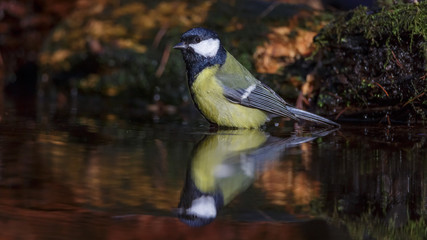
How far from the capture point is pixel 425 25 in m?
4.24

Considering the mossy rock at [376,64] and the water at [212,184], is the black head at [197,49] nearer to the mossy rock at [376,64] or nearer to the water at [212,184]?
the water at [212,184]

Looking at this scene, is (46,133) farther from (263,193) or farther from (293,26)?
(293,26)

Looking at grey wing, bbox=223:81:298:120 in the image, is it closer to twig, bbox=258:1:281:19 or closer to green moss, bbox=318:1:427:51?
green moss, bbox=318:1:427:51

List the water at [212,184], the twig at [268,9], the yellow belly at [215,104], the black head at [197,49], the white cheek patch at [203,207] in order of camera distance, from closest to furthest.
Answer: the water at [212,184] → the white cheek patch at [203,207] → the yellow belly at [215,104] → the black head at [197,49] → the twig at [268,9]

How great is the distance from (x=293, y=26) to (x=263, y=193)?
3810 mm

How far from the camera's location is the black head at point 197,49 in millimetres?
4277

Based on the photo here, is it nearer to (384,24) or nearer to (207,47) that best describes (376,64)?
(384,24)

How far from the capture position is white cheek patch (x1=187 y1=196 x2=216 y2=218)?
2035 millimetres

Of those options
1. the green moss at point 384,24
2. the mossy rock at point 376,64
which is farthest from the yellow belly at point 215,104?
the green moss at point 384,24

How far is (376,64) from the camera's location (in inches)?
179

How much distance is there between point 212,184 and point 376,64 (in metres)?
2.55

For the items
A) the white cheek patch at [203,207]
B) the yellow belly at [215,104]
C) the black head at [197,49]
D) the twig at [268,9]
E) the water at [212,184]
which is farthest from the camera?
the twig at [268,9]

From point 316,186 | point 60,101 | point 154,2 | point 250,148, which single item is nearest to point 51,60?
point 60,101

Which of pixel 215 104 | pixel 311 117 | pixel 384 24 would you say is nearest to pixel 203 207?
pixel 215 104
